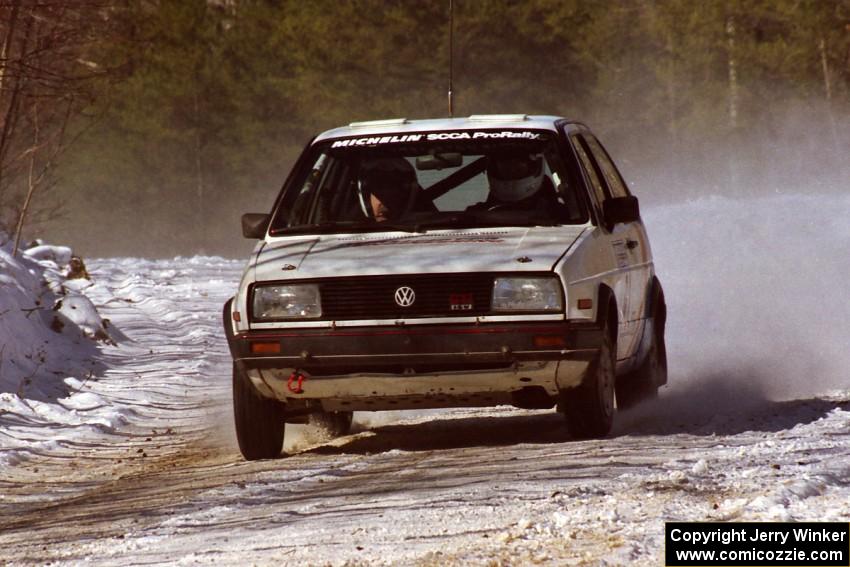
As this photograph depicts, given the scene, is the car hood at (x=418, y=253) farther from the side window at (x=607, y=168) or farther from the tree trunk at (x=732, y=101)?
the tree trunk at (x=732, y=101)

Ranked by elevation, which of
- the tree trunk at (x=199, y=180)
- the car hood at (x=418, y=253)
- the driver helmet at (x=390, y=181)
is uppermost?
the driver helmet at (x=390, y=181)

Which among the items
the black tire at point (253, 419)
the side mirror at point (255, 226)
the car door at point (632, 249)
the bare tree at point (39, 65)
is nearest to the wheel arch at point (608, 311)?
the car door at point (632, 249)

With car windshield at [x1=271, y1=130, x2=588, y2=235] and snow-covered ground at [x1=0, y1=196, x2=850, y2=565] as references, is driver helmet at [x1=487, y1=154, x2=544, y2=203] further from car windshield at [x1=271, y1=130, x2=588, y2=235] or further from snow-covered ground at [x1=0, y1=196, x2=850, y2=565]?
snow-covered ground at [x1=0, y1=196, x2=850, y2=565]

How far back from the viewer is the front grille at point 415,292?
7484 mm

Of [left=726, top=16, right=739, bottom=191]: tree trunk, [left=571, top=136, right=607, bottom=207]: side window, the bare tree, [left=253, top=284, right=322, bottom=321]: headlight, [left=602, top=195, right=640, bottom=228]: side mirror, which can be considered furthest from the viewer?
[left=726, top=16, right=739, bottom=191]: tree trunk

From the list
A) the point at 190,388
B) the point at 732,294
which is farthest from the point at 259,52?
the point at 190,388

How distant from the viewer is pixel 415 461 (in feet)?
24.3

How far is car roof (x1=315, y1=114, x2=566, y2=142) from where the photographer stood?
878cm

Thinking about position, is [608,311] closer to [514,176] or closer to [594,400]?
[594,400]

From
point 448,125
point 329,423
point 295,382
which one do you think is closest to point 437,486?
point 295,382

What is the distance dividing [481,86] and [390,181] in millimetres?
41277

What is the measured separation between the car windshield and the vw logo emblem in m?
0.75

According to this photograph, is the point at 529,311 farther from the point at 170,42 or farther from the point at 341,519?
the point at 170,42

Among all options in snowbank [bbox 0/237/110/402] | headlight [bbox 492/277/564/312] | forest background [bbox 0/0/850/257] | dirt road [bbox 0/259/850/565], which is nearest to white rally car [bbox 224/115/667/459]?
headlight [bbox 492/277/564/312]
